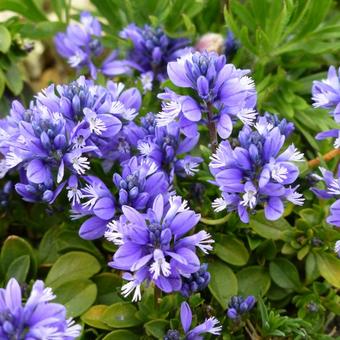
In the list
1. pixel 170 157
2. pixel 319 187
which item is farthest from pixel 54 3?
pixel 319 187

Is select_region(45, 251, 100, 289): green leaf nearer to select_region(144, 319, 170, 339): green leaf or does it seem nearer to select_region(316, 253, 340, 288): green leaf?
select_region(144, 319, 170, 339): green leaf

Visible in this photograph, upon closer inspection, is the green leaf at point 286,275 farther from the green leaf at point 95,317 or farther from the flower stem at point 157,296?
the green leaf at point 95,317

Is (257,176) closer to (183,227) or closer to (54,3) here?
(183,227)

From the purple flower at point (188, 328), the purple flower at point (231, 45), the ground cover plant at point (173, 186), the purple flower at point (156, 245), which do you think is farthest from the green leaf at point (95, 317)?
the purple flower at point (231, 45)

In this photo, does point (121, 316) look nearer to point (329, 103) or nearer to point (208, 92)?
point (208, 92)

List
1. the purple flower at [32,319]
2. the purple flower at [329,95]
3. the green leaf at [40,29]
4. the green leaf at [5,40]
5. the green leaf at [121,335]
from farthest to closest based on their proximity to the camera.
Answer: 1. the green leaf at [40,29]
2. the green leaf at [5,40]
3. the purple flower at [329,95]
4. the green leaf at [121,335]
5. the purple flower at [32,319]

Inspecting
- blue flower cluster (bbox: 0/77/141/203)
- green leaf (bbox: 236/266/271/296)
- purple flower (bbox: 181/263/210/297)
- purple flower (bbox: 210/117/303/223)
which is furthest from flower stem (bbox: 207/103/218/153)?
green leaf (bbox: 236/266/271/296)

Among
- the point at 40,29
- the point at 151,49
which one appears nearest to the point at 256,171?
the point at 151,49
